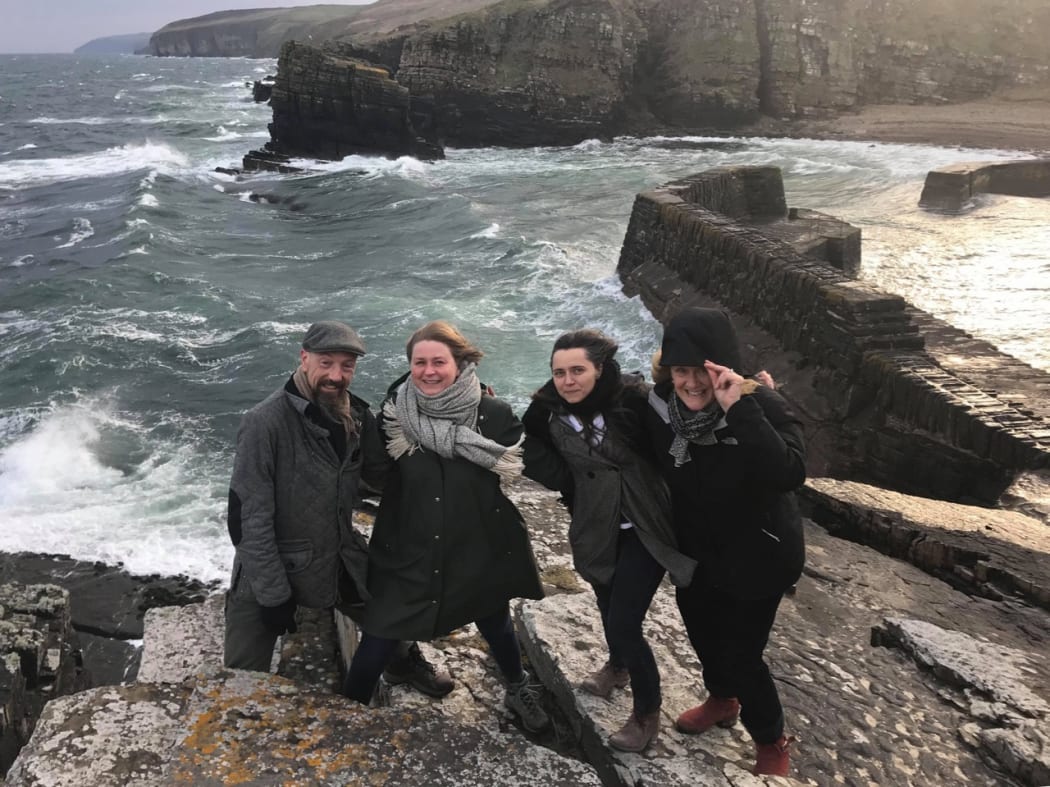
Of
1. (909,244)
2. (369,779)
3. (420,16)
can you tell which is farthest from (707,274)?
(420,16)

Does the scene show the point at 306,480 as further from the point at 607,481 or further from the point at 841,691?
the point at 841,691

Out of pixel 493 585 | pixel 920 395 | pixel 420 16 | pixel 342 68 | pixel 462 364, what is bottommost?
pixel 920 395

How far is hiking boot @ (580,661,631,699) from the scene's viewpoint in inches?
124

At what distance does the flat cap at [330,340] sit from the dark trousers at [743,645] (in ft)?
4.77

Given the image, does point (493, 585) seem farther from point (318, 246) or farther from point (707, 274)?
point (318, 246)

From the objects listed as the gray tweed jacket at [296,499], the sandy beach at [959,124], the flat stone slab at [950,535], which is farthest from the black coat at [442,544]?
the sandy beach at [959,124]

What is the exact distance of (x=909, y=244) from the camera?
15.4m

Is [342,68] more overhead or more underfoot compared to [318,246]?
more overhead

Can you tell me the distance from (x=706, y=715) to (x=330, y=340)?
192 cm

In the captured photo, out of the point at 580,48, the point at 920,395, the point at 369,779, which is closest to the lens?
the point at 369,779

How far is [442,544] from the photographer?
2.96 m

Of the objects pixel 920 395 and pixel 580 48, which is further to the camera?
pixel 580 48

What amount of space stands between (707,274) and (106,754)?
9.57m

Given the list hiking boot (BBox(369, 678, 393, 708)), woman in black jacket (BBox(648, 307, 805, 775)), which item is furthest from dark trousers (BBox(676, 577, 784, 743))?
hiking boot (BBox(369, 678, 393, 708))
